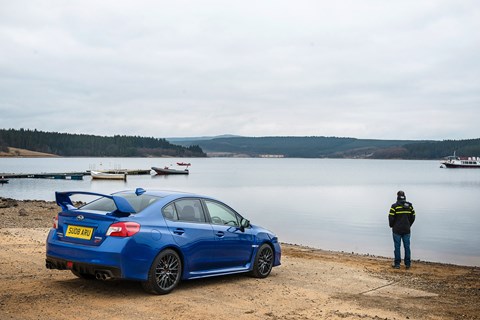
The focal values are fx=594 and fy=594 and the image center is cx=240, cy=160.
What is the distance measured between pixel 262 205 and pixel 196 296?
41.2 meters

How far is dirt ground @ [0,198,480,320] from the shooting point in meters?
8.10

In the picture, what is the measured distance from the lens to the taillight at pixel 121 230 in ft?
28.2

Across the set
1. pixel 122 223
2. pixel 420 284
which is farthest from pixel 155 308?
pixel 420 284

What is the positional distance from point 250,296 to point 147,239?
195cm

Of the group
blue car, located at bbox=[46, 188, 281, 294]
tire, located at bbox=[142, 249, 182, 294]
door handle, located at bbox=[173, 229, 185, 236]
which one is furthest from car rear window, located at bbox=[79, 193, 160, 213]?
tire, located at bbox=[142, 249, 182, 294]

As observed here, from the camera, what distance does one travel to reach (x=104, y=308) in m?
8.10

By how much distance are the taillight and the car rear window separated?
464 millimetres

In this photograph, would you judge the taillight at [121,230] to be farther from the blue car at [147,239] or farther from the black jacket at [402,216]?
the black jacket at [402,216]

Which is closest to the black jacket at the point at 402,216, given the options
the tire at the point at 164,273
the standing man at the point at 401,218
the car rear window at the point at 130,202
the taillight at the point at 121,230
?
the standing man at the point at 401,218

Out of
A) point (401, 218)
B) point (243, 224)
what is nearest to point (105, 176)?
point (401, 218)

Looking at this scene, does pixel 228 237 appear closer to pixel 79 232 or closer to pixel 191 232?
pixel 191 232

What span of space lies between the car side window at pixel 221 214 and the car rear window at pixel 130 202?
1.20 metres

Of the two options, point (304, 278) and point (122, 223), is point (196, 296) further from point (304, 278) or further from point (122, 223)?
point (304, 278)

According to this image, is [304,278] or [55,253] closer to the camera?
[55,253]
